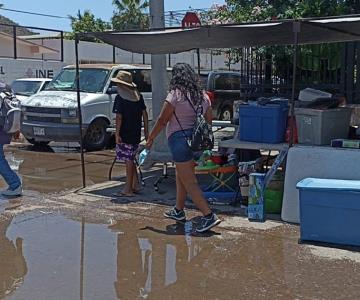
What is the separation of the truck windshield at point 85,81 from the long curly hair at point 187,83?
24.1 feet

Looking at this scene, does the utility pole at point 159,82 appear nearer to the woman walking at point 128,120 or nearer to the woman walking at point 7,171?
the woman walking at point 128,120

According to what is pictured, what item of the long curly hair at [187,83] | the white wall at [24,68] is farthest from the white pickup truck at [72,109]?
the white wall at [24,68]

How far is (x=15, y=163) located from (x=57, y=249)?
6164 mm

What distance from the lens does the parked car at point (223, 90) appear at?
60.2 feet

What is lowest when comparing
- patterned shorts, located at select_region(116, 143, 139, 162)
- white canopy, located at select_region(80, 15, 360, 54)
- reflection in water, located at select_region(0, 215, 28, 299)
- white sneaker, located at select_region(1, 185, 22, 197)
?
reflection in water, located at select_region(0, 215, 28, 299)

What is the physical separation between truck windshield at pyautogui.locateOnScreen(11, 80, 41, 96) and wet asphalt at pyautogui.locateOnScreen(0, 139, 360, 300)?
929cm

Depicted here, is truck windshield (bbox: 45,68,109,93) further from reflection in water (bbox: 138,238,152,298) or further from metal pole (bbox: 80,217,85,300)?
reflection in water (bbox: 138,238,152,298)

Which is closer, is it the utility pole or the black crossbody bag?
the black crossbody bag

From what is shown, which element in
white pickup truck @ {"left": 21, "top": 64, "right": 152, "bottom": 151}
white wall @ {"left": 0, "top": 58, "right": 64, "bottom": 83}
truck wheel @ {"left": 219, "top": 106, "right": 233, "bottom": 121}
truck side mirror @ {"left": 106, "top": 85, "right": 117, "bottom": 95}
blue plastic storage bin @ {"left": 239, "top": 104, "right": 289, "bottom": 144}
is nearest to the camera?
blue plastic storage bin @ {"left": 239, "top": 104, "right": 289, "bottom": 144}

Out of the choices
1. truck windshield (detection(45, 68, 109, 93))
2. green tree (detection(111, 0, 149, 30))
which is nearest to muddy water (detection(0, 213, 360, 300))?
truck windshield (detection(45, 68, 109, 93))

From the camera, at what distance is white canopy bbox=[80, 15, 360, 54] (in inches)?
278

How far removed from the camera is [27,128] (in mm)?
13648

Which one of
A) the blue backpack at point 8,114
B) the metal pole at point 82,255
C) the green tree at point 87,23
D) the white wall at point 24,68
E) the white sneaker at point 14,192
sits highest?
the green tree at point 87,23

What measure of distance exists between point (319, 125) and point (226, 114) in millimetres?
11066
